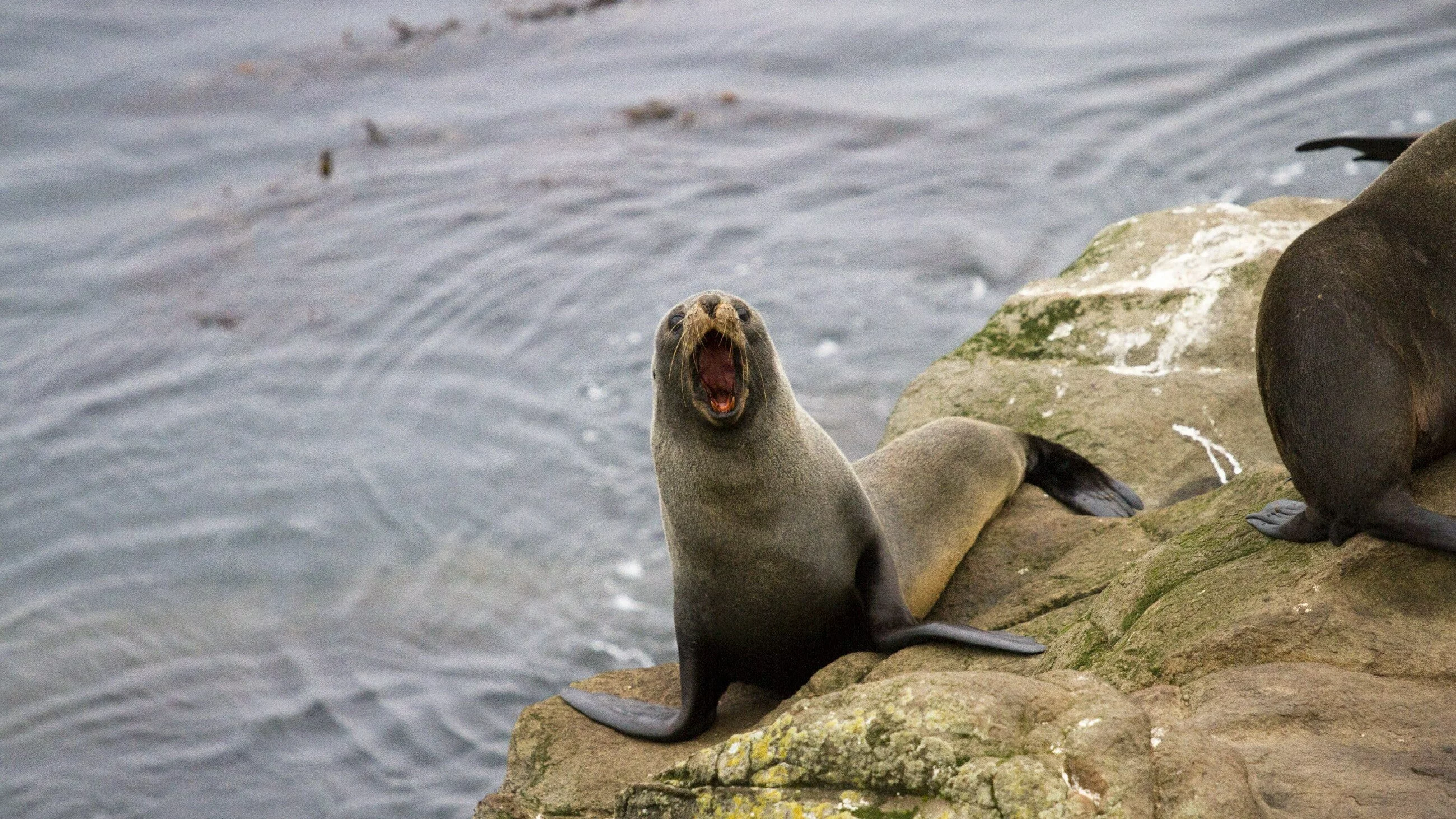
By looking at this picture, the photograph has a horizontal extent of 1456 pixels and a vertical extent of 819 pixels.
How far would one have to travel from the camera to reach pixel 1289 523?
4.81 m

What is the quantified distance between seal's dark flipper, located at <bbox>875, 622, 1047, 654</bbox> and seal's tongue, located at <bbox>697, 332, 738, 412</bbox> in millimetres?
1134

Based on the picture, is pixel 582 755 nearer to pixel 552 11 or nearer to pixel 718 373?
pixel 718 373

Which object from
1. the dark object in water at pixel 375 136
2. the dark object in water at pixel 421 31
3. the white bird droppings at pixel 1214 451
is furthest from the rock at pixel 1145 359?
the dark object in water at pixel 421 31

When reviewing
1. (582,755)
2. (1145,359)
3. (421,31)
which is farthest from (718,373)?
(421,31)

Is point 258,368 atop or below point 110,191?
below

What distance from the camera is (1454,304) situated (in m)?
4.83

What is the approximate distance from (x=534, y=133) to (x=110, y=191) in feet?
18.8

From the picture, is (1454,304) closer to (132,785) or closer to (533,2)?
(132,785)

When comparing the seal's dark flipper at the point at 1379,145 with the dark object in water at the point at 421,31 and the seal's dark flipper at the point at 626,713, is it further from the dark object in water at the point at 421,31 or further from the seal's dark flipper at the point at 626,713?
the dark object in water at the point at 421,31

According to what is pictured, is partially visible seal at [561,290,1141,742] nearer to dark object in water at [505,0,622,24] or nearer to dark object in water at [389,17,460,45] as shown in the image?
dark object in water at [505,0,622,24]

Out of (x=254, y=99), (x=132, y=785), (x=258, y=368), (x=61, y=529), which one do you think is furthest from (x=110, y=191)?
(x=132, y=785)

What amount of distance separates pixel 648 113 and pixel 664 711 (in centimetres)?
1496

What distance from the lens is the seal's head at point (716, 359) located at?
5.77m

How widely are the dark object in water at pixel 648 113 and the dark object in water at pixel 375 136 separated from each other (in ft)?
11.3
